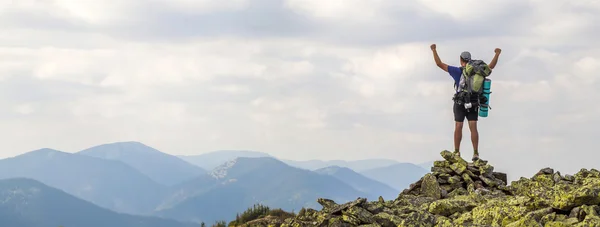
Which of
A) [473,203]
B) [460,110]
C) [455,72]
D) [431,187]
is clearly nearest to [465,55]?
[455,72]

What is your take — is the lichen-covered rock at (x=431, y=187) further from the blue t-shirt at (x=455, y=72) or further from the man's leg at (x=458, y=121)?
the blue t-shirt at (x=455, y=72)

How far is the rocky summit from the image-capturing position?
43.2ft

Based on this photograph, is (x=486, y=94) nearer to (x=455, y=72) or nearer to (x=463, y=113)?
(x=463, y=113)

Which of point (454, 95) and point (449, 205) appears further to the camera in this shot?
point (454, 95)

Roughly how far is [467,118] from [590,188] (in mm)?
8094

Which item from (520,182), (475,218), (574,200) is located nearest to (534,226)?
(574,200)

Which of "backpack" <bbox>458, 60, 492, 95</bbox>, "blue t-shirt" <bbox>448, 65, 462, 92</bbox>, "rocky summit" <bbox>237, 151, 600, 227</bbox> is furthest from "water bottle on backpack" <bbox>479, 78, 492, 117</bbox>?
"rocky summit" <bbox>237, 151, 600, 227</bbox>

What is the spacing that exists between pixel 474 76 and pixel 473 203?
555 centimetres

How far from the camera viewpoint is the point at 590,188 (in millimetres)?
13203

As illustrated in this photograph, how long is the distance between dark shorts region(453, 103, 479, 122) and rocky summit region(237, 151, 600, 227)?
131 cm

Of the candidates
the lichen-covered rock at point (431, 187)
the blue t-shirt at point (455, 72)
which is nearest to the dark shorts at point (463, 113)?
the blue t-shirt at point (455, 72)

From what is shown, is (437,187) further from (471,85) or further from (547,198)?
(547,198)

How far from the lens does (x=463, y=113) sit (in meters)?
21.0

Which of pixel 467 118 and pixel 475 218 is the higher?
pixel 467 118
